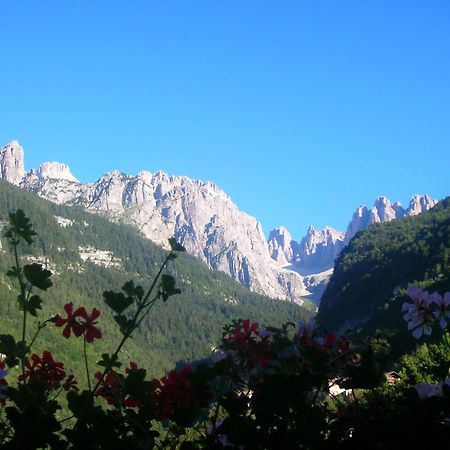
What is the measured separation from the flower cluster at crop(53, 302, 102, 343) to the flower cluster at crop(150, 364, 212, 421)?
0.45m

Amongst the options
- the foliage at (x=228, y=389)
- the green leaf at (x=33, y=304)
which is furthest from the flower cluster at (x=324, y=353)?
the green leaf at (x=33, y=304)

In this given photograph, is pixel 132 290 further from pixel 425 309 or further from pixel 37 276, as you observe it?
pixel 425 309

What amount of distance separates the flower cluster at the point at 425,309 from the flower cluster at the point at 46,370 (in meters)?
1.75

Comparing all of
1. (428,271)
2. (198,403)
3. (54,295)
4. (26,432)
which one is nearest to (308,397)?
(198,403)

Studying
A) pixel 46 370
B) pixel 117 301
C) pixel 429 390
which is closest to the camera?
pixel 429 390

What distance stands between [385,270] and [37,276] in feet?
401

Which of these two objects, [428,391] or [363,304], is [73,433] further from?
[363,304]

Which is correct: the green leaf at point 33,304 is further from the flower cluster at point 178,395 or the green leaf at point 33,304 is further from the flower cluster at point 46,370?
the flower cluster at point 178,395

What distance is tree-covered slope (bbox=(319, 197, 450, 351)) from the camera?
93.8m

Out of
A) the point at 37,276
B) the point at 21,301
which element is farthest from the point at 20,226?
the point at 21,301

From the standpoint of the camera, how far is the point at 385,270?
120 metres

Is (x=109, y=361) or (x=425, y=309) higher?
(x=425, y=309)

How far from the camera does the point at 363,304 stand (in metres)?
115

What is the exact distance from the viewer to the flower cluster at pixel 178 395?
8.02 feet
